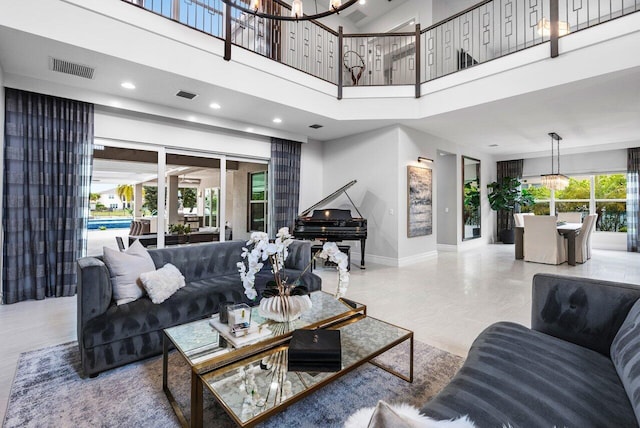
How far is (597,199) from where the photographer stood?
8562 mm

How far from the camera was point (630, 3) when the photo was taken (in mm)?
6145

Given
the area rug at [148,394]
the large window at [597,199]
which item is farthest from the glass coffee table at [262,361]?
the large window at [597,199]

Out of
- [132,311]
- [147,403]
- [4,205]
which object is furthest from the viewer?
[4,205]

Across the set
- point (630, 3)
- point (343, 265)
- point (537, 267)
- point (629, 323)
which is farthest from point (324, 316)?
point (630, 3)

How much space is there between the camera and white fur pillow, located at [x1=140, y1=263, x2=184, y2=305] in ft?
8.04

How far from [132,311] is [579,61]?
18.4ft

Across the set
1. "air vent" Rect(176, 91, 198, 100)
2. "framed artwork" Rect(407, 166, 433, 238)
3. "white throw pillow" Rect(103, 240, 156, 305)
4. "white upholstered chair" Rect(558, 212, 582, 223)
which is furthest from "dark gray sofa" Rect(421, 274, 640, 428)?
"white upholstered chair" Rect(558, 212, 582, 223)

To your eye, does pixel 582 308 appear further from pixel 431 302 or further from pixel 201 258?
pixel 201 258

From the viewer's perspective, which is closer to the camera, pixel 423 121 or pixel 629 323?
pixel 629 323

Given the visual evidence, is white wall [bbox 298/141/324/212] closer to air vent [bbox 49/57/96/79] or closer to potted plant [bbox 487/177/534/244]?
air vent [bbox 49/57/96/79]

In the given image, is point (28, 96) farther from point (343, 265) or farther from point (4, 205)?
point (343, 265)

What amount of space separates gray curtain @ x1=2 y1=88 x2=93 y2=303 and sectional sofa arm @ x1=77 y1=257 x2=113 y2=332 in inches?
96.8

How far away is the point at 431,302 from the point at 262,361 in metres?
2.70

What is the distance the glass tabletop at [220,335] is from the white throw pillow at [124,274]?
775mm
